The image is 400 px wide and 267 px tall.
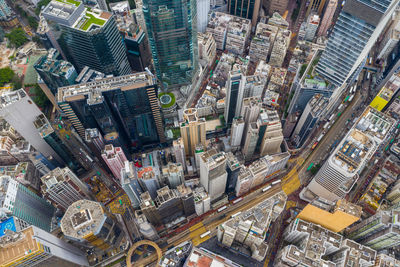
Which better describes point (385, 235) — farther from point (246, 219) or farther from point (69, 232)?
point (69, 232)

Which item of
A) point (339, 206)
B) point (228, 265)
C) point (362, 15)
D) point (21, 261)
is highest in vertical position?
point (362, 15)

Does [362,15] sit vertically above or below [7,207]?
above

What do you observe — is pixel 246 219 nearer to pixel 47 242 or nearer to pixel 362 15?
pixel 47 242

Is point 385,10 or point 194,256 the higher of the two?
point 385,10

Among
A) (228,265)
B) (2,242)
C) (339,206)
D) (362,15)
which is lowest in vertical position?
(228,265)

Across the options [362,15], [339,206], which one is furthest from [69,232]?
[362,15]

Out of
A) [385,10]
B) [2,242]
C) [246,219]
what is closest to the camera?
[2,242]

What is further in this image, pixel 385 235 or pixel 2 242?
pixel 385 235

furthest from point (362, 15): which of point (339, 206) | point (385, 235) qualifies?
point (385, 235)

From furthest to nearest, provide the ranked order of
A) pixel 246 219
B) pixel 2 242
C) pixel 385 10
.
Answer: pixel 246 219, pixel 385 10, pixel 2 242
